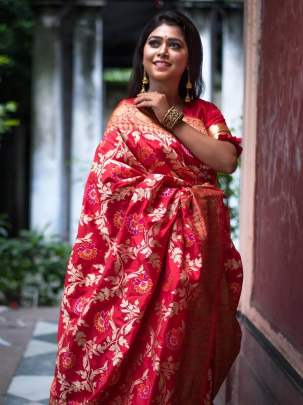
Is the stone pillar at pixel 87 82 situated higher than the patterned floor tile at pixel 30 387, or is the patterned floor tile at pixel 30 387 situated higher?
the stone pillar at pixel 87 82

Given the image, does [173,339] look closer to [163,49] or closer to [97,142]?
[163,49]

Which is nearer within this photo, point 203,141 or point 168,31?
point 203,141

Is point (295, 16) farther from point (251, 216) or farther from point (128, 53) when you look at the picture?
point (128, 53)

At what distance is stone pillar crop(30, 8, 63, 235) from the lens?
28.4ft

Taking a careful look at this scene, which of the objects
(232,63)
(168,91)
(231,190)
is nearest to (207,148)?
(168,91)

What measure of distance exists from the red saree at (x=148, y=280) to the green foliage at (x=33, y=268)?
181 inches

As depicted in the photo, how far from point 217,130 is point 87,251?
2.13 feet

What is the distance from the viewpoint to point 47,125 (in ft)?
28.6

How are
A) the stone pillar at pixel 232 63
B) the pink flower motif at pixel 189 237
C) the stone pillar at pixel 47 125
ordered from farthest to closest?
the stone pillar at pixel 47 125 < the stone pillar at pixel 232 63 < the pink flower motif at pixel 189 237

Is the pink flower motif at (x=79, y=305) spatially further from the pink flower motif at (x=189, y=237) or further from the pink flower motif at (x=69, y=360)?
the pink flower motif at (x=189, y=237)

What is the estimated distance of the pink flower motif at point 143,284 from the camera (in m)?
2.56

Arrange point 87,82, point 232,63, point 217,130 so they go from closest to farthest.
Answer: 1. point 217,130
2. point 232,63
3. point 87,82

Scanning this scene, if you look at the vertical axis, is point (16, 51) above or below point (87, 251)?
above

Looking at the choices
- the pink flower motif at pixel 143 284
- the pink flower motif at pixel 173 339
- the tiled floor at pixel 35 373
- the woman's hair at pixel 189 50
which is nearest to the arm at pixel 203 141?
Answer: the woman's hair at pixel 189 50
